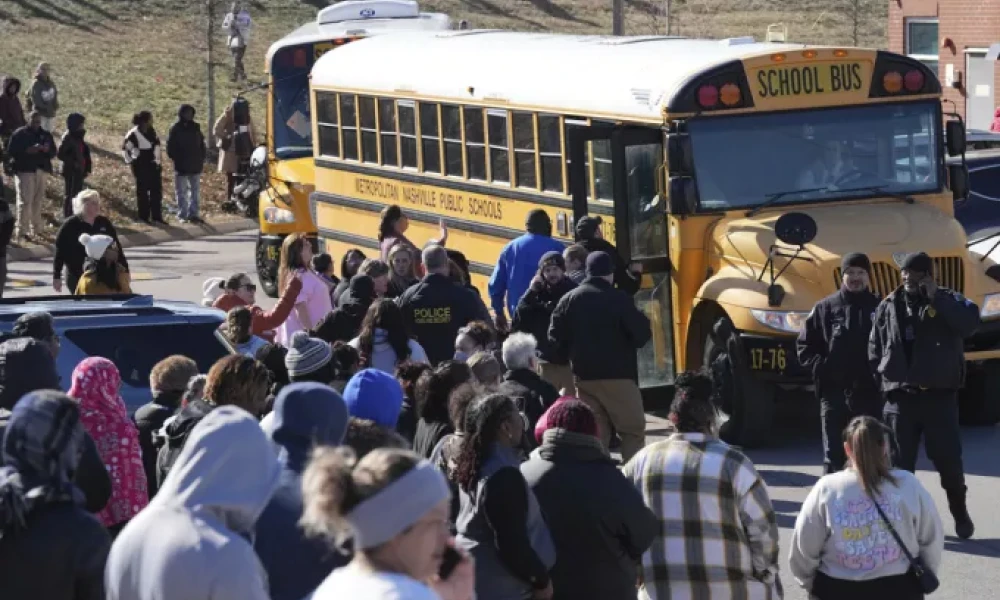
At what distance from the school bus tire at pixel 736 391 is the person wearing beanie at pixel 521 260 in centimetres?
123

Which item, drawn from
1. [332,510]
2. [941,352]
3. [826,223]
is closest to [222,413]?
[332,510]

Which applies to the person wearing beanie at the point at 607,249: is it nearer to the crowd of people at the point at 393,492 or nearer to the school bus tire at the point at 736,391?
the school bus tire at the point at 736,391

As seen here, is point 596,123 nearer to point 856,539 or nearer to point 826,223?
point 826,223

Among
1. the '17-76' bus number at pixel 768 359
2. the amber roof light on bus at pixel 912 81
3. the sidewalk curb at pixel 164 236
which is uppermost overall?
the amber roof light on bus at pixel 912 81

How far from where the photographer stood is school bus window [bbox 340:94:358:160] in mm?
17891

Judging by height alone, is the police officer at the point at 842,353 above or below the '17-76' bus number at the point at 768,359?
above

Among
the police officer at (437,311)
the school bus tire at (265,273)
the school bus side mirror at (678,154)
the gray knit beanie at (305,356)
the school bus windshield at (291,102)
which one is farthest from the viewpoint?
the school bus windshield at (291,102)

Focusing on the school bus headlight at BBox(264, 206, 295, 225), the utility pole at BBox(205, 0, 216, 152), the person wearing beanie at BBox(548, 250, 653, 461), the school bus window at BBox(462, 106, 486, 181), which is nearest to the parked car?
the person wearing beanie at BBox(548, 250, 653, 461)

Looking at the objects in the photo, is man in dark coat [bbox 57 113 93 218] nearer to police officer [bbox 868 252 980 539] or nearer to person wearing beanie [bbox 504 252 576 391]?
person wearing beanie [bbox 504 252 576 391]

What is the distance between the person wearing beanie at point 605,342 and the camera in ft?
34.3

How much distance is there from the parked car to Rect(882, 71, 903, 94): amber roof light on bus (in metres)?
5.24

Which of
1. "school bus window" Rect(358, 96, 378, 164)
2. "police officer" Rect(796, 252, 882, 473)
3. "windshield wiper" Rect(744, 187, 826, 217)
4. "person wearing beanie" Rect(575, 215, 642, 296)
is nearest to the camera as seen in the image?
"police officer" Rect(796, 252, 882, 473)

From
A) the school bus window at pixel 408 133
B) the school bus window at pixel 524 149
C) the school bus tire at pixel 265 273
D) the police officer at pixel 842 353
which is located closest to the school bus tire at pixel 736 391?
the police officer at pixel 842 353

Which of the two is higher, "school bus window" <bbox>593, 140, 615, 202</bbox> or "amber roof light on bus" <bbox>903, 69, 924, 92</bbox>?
"amber roof light on bus" <bbox>903, 69, 924, 92</bbox>
